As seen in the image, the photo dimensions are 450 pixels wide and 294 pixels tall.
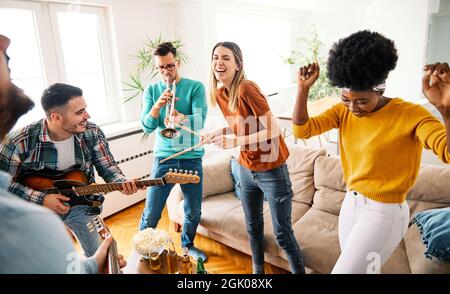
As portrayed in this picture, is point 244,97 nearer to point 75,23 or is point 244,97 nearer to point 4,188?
point 4,188

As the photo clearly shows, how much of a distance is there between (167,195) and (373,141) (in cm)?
103

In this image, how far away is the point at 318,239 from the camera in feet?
4.37

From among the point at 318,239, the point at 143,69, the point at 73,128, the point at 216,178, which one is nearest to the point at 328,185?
the point at 318,239

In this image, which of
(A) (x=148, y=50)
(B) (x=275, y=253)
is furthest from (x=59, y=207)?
(A) (x=148, y=50)

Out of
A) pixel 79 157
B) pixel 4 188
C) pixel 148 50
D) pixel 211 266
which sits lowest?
pixel 211 266

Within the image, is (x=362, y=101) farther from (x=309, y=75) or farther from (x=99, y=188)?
(x=99, y=188)

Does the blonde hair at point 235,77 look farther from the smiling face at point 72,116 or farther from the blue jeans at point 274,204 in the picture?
the smiling face at point 72,116

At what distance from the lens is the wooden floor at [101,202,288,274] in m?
1.51

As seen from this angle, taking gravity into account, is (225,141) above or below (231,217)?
above

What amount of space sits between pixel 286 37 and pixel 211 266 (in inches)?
73.9

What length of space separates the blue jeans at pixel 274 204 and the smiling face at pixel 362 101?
0.44 m

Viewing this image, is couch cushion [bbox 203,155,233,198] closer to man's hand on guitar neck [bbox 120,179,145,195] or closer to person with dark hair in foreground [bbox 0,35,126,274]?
man's hand on guitar neck [bbox 120,179,145,195]

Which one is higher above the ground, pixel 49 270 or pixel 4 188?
pixel 4 188
